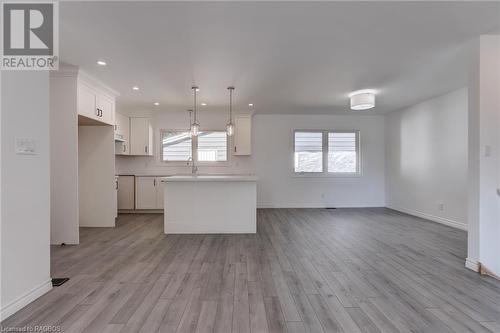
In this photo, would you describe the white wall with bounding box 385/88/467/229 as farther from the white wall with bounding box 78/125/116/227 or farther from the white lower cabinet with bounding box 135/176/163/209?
the white wall with bounding box 78/125/116/227

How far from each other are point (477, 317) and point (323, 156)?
4.83 m

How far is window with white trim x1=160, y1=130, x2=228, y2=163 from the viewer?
5.98 metres

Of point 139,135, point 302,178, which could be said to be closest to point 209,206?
point 139,135

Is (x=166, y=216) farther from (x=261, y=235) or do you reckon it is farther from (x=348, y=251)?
(x=348, y=251)

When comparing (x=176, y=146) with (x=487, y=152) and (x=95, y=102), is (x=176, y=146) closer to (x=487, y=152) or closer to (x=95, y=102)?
(x=95, y=102)

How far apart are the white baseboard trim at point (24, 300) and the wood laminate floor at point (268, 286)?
5 cm

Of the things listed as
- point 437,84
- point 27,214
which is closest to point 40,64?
point 27,214

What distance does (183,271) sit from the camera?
96.2 inches

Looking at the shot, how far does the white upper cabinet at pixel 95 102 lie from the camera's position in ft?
11.2

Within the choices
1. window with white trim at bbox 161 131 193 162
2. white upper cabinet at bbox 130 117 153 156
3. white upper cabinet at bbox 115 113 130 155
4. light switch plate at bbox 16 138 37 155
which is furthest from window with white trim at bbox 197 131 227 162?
light switch plate at bbox 16 138 37 155

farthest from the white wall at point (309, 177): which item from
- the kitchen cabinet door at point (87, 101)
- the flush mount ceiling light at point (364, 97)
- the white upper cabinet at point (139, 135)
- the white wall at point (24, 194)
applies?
the white wall at point (24, 194)

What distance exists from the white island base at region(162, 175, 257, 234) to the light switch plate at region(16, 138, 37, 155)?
2.00 metres

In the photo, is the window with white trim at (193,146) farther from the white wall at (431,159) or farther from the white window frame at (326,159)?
the white wall at (431,159)

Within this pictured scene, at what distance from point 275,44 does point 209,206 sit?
2635 millimetres
